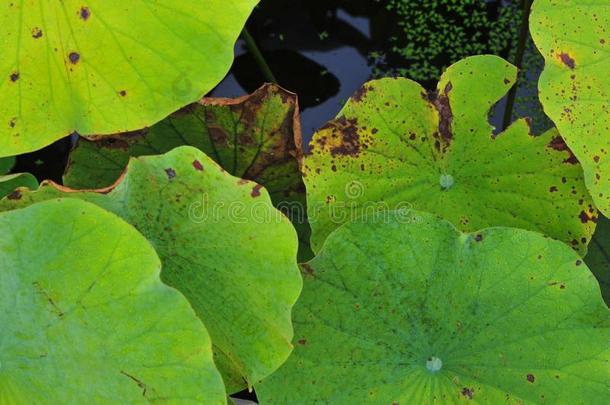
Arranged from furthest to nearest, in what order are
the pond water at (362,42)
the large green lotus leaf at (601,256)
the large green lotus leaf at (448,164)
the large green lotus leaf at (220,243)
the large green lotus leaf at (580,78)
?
the pond water at (362,42) < the large green lotus leaf at (601,256) < the large green lotus leaf at (448,164) < the large green lotus leaf at (580,78) < the large green lotus leaf at (220,243)

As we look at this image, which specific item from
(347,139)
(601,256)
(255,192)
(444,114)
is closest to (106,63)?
(255,192)

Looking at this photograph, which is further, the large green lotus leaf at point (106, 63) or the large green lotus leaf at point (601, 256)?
the large green lotus leaf at point (601, 256)

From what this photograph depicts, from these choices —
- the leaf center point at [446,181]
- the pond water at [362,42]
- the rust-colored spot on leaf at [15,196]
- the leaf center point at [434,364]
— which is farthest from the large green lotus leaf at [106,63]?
the pond water at [362,42]

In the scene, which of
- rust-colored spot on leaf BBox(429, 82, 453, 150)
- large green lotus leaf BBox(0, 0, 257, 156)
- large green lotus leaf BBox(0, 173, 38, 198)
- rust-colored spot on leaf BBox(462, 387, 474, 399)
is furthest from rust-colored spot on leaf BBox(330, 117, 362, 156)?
large green lotus leaf BBox(0, 173, 38, 198)

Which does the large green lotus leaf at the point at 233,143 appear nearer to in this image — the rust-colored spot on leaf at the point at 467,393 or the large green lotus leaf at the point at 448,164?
the large green lotus leaf at the point at 448,164

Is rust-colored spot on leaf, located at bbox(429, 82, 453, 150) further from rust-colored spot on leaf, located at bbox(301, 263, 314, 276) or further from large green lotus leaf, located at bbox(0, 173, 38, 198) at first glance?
large green lotus leaf, located at bbox(0, 173, 38, 198)

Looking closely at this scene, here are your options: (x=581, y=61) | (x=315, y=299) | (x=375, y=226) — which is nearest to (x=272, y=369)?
(x=315, y=299)
